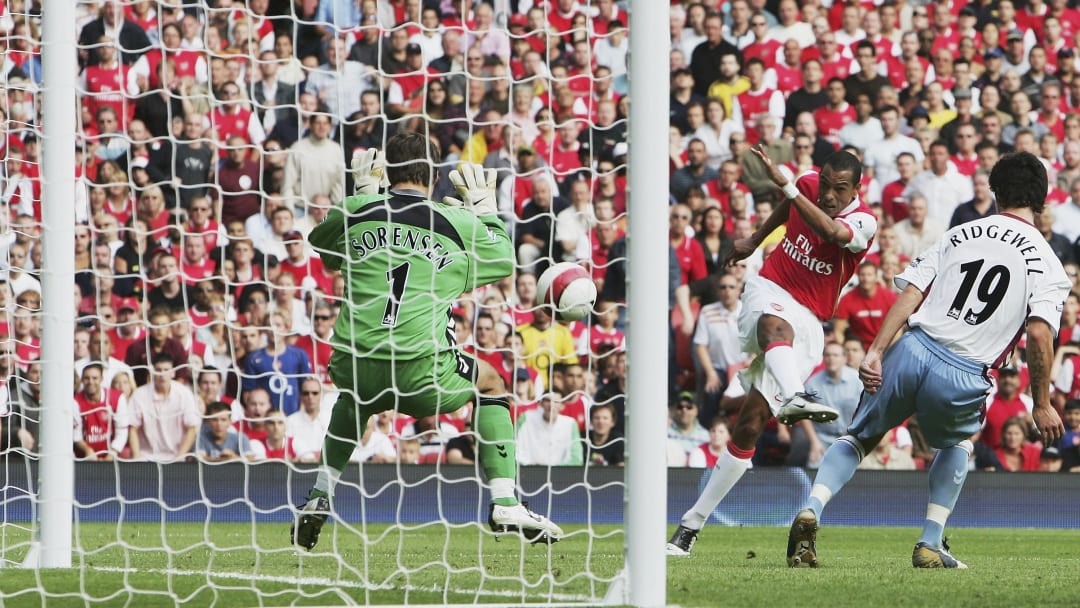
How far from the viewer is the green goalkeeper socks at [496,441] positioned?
5.98 m

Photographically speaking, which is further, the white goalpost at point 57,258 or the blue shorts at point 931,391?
the blue shorts at point 931,391

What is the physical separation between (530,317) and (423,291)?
16.3 ft

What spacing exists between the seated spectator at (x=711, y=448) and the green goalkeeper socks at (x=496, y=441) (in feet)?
16.7

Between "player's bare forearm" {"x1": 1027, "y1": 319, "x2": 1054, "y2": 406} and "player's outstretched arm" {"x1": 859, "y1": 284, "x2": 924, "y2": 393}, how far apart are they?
49cm

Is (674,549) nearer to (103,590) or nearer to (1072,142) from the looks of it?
(103,590)

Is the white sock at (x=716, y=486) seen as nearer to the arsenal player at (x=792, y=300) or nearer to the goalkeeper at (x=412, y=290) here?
the arsenal player at (x=792, y=300)

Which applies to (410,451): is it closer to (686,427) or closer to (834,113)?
(686,427)

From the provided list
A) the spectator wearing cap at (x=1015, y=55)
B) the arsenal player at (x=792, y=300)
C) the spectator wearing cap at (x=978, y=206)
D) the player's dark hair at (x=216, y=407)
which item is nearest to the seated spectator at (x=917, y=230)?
the spectator wearing cap at (x=978, y=206)

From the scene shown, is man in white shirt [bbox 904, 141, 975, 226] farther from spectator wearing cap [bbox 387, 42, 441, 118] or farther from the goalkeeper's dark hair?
the goalkeeper's dark hair

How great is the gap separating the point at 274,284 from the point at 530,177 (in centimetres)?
263

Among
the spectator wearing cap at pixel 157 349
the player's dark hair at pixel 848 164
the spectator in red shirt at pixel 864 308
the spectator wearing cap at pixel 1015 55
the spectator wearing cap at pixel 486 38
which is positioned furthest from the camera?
the spectator wearing cap at pixel 1015 55

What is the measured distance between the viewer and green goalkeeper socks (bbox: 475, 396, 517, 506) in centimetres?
598

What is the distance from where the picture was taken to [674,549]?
695 cm

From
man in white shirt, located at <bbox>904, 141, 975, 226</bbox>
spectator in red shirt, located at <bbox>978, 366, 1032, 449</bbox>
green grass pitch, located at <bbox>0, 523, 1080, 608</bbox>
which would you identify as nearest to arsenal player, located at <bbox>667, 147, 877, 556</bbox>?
green grass pitch, located at <bbox>0, 523, 1080, 608</bbox>
